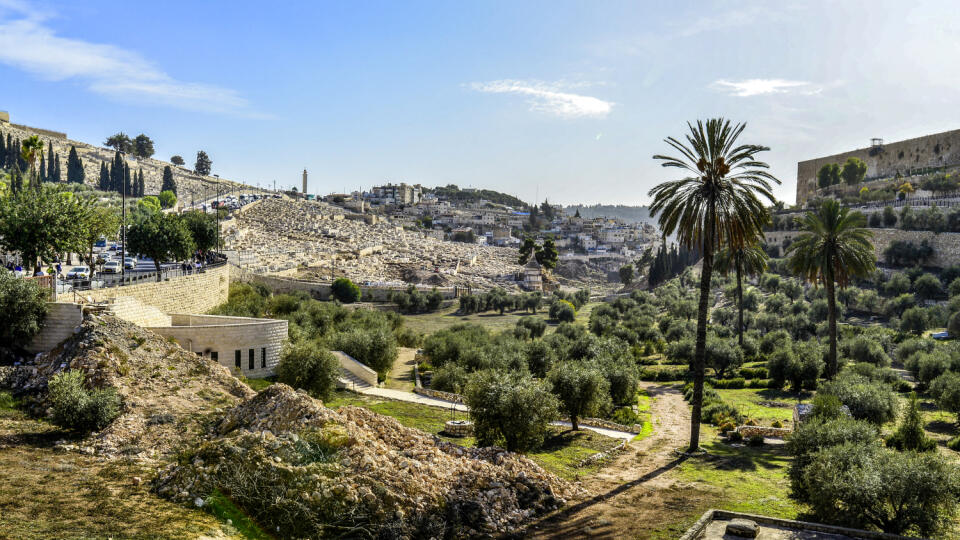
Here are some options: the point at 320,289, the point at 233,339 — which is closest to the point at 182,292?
the point at 233,339

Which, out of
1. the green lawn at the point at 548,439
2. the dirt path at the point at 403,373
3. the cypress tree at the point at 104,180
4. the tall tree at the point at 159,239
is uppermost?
the cypress tree at the point at 104,180

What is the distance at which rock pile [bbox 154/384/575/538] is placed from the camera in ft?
44.4

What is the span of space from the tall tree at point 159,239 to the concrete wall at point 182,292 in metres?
2.24

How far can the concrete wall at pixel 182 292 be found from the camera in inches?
Result: 1191

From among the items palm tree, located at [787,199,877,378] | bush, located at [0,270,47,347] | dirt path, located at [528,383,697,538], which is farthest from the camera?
palm tree, located at [787,199,877,378]

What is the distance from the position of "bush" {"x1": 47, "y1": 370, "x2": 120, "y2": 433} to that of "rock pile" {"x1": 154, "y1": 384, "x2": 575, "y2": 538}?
134 inches

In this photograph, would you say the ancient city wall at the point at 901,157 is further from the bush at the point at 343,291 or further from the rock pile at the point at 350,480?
the rock pile at the point at 350,480

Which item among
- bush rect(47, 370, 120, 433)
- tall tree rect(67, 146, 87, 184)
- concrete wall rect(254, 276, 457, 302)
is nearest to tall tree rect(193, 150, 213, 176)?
tall tree rect(67, 146, 87, 184)

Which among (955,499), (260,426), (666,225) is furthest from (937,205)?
(260,426)

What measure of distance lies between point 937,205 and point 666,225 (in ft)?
263

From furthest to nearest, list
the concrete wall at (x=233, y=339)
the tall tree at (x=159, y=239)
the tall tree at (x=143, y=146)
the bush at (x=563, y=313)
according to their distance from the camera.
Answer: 1. the tall tree at (x=143, y=146)
2. the bush at (x=563, y=313)
3. the tall tree at (x=159, y=239)
4. the concrete wall at (x=233, y=339)

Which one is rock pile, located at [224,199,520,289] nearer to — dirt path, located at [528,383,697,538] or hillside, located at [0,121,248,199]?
hillside, located at [0,121,248,199]

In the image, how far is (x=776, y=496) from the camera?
1744 centimetres

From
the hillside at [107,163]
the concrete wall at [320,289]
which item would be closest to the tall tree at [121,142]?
the hillside at [107,163]
